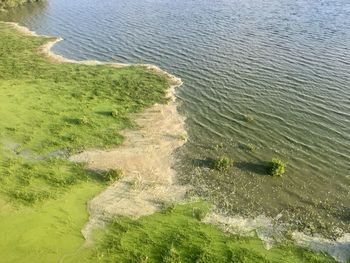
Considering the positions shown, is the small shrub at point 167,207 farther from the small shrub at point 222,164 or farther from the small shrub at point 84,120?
the small shrub at point 84,120

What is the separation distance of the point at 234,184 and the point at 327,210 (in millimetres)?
6238

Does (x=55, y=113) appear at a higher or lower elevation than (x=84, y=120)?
lower

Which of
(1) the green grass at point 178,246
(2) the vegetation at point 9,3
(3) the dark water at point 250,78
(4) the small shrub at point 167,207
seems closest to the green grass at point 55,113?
(3) the dark water at point 250,78

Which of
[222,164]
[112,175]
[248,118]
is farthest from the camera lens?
[248,118]

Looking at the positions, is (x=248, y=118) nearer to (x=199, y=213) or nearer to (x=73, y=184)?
(x=199, y=213)

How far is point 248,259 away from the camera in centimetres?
2136

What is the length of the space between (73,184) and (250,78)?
79.1 feet

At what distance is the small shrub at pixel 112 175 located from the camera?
Answer: 27372 millimetres

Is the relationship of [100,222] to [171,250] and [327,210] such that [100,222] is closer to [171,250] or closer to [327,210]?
[171,250]

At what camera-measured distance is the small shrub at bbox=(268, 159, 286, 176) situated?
91.5 ft

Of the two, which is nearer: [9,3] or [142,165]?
[142,165]

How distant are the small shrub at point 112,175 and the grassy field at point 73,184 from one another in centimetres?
45

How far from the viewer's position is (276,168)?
91.8 feet

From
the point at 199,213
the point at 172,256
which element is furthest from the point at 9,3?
the point at 172,256
